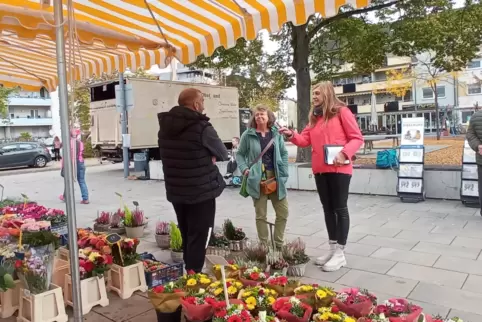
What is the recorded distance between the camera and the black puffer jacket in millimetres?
3252

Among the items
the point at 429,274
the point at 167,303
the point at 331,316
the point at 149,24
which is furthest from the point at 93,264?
the point at 429,274

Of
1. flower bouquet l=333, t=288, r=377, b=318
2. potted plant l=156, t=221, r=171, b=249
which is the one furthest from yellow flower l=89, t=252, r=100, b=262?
flower bouquet l=333, t=288, r=377, b=318

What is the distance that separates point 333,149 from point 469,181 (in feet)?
14.2

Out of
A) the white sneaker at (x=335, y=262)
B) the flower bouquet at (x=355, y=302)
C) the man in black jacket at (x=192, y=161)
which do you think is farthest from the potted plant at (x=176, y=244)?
the flower bouquet at (x=355, y=302)

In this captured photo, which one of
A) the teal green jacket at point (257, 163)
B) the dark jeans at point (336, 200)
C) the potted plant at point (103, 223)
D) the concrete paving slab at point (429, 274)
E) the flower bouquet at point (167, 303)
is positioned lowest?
the concrete paving slab at point (429, 274)

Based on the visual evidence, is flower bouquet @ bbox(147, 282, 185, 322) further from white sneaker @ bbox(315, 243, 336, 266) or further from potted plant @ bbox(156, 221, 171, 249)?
potted plant @ bbox(156, 221, 171, 249)

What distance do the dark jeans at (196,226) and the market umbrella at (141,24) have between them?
43.1 inches

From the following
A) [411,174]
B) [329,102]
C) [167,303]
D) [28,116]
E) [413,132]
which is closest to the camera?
[167,303]

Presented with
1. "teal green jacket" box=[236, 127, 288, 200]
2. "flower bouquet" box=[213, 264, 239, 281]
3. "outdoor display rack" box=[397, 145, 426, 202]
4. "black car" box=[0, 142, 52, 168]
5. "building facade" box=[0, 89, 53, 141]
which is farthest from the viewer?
"building facade" box=[0, 89, 53, 141]

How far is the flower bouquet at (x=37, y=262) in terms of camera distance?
118 inches

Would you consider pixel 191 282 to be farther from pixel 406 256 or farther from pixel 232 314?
pixel 406 256

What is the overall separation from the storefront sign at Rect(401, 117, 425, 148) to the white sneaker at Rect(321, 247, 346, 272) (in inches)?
171

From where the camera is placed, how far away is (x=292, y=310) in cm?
223

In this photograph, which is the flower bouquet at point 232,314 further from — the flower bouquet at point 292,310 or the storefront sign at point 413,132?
the storefront sign at point 413,132
